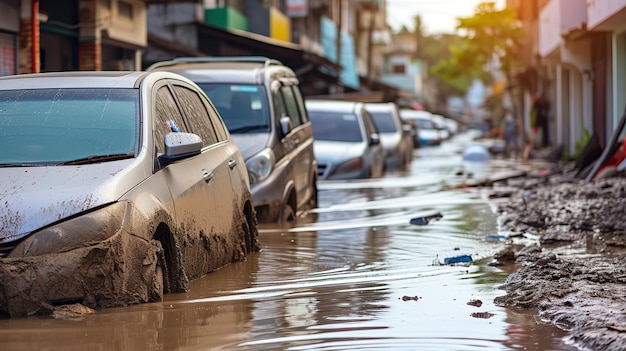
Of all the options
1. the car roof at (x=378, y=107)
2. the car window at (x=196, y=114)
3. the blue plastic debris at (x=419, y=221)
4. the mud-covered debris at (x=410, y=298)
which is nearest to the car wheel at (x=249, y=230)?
the car window at (x=196, y=114)

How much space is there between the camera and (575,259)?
951 centimetres

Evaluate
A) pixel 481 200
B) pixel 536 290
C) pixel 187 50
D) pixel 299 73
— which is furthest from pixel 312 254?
pixel 299 73

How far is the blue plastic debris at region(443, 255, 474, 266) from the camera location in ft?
29.9

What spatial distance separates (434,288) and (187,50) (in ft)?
70.2

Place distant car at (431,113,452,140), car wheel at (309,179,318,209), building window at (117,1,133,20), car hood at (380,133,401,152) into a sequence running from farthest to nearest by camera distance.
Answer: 1. distant car at (431,113,452,140)
2. car hood at (380,133,401,152)
3. building window at (117,1,133,20)
4. car wheel at (309,179,318,209)

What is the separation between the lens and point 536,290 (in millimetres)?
7164

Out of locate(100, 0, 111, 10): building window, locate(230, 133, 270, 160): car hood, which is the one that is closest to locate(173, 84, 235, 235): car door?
locate(230, 133, 270, 160): car hood

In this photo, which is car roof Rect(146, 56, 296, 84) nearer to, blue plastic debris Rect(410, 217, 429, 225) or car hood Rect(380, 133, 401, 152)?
blue plastic debris Rect(410, 217, 429, 225)

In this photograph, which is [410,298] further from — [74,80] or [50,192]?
[74,80]

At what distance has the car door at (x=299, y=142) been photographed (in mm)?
13102

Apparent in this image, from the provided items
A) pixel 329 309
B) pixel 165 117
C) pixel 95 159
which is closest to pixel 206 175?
pixel 165 117

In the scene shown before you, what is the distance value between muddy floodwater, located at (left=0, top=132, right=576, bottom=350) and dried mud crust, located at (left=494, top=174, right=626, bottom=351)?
16 centimetres

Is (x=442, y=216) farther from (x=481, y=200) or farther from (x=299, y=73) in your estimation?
(x=299, y=73)

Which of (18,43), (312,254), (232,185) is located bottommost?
(312,254)
